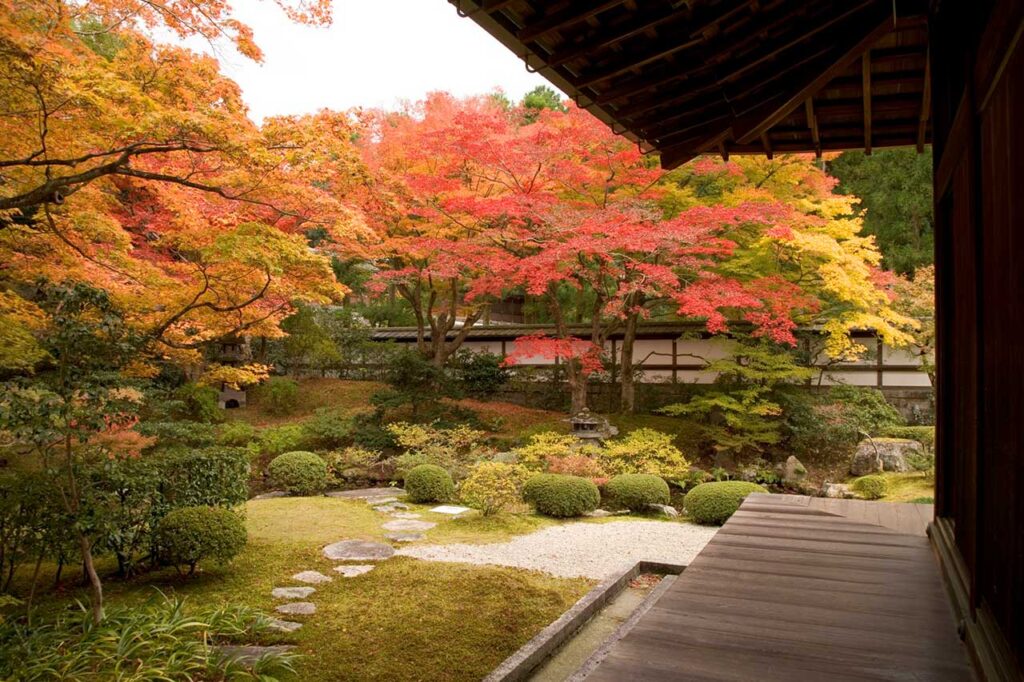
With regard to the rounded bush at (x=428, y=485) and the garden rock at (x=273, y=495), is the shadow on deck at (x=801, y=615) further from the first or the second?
the garden rock at (x=273, y=495)

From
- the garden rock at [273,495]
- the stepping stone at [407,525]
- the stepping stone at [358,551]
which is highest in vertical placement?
the stepping stone at [358,551]

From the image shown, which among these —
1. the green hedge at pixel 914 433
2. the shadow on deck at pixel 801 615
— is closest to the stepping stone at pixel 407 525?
the shadow on deck at pixel 801 615

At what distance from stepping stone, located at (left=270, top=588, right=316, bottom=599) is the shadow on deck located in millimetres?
3430

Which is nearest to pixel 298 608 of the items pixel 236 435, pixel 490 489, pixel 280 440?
pixel 490 489

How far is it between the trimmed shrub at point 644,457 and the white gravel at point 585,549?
2148mm

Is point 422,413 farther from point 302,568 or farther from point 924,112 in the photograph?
point 924,112

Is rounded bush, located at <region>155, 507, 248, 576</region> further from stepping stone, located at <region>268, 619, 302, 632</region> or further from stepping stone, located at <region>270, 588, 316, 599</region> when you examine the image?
stepping stone, located at <region>268, 619, 302, 632</region>

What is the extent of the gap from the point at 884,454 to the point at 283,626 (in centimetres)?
1031

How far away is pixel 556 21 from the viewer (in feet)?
8.07

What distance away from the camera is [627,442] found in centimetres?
1160

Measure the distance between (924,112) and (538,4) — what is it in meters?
2.53

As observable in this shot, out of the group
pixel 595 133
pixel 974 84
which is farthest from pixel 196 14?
pixel 595 133

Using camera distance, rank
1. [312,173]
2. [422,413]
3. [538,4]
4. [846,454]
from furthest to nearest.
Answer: [422,413] < [846,454] < [312,173] < [538,4]

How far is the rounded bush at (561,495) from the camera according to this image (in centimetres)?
916
